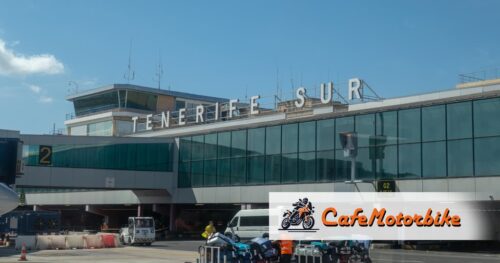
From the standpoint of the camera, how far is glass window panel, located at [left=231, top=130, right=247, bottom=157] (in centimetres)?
6109

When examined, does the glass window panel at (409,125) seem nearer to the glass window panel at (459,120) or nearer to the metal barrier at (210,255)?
the glass window panel at (459,120)

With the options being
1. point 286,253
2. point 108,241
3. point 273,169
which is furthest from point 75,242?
point 286,253

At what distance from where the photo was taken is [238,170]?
61250 millimetres

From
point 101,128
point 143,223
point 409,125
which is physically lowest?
point 143,223

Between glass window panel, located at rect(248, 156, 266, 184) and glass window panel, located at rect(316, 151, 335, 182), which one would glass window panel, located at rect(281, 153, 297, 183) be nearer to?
glass window panel, located at rect(248, 156, 266, 184)

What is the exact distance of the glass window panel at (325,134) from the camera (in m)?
53.0

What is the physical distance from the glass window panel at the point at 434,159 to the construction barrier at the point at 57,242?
990 inches

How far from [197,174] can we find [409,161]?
24897mm

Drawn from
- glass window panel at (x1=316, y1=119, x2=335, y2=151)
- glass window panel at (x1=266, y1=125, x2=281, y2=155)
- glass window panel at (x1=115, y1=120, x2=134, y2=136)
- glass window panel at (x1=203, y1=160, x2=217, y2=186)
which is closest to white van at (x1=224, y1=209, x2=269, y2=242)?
glass window panel at (x1=316, y1=119, x2=335, y2=151)

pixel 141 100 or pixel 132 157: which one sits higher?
pixel 141 100

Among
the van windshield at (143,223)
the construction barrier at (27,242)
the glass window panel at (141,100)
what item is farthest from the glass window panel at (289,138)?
the glass window panel at (141,100)

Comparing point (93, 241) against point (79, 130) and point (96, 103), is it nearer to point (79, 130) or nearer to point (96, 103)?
point (96, 103)

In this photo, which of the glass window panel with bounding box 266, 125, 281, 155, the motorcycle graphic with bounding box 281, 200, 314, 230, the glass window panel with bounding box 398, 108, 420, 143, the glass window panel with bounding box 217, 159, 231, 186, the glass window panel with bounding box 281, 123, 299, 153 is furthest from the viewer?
the glass window panel with bounding box 217, 159, 231, 186

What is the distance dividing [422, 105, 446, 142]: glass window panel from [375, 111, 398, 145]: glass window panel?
7.67ft
